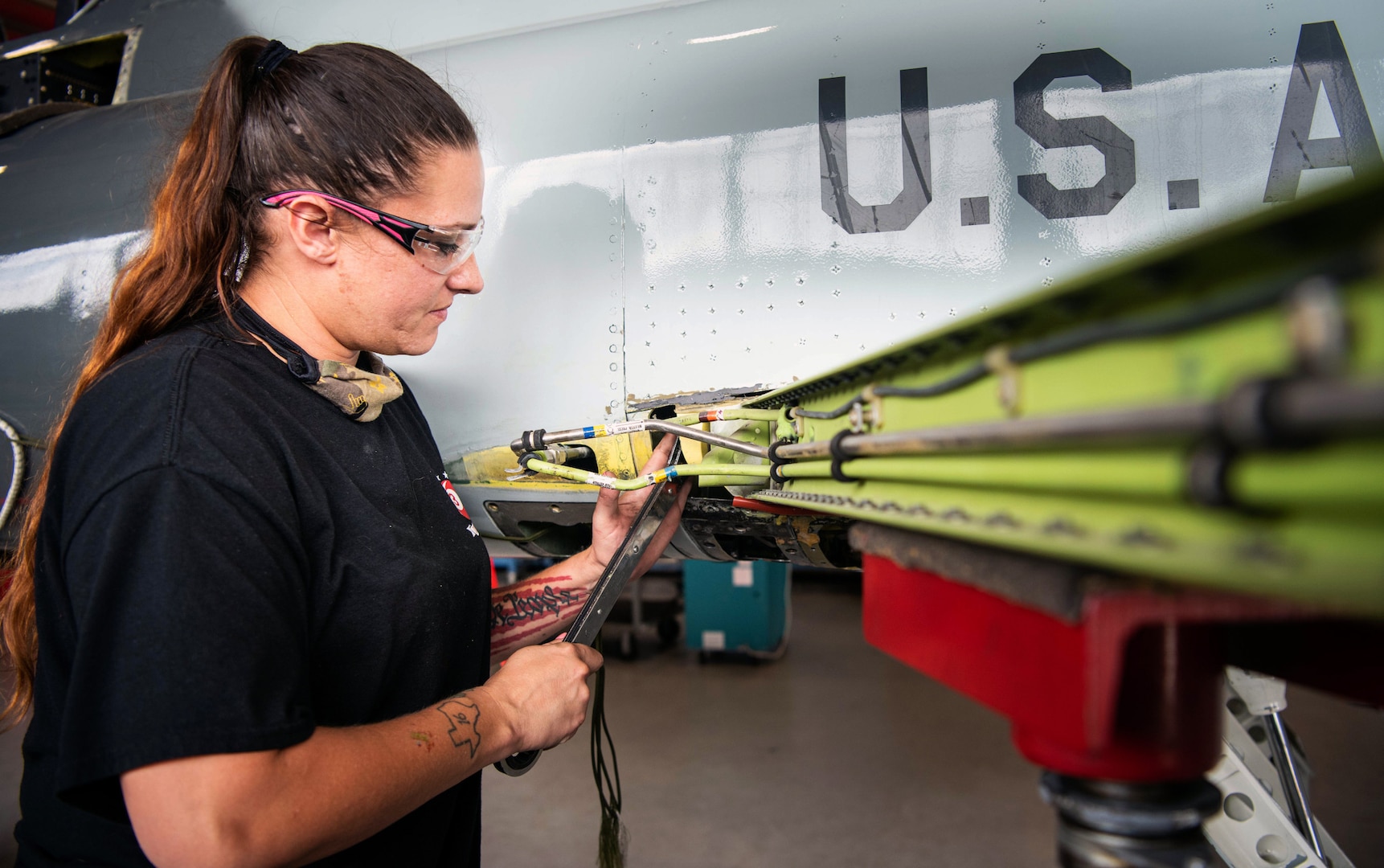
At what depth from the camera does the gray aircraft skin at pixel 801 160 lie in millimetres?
1372

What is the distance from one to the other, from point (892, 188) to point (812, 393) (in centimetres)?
56

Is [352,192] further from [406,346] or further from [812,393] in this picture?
[812,393]

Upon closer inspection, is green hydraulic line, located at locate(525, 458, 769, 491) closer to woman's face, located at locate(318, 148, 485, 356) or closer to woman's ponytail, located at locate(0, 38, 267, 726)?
woman's face, located at locate(318, 148, 485, 356)

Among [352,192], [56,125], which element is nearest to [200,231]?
[352,192]

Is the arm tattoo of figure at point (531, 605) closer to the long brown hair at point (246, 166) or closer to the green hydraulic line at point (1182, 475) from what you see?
the long brown hair at point (246, 166)

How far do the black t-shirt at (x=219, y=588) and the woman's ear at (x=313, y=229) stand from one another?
0.14 metres

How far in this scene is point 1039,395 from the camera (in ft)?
1.88

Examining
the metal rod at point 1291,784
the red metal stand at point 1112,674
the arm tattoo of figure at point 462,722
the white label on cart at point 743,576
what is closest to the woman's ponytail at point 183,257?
the arm tattoo of figure at point 462,722

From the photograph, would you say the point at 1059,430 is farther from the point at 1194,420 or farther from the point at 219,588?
the point at 219,588

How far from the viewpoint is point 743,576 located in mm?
5156

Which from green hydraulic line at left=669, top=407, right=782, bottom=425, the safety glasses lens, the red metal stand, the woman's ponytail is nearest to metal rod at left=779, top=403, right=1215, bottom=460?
the red metal stand

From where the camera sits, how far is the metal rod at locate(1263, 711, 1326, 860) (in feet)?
5.68

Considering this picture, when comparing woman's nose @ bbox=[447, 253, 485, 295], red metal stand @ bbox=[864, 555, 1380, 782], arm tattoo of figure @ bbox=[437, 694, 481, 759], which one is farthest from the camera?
woman's nose @ bbox=[447, 253, 485, 295]

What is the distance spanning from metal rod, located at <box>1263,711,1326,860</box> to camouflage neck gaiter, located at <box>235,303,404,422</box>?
1.99 meters
